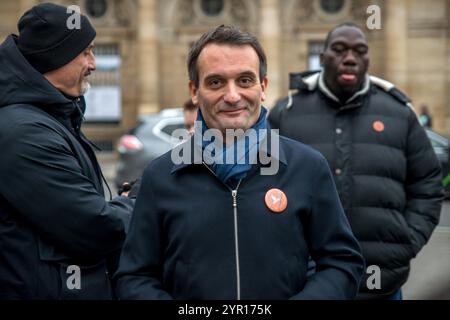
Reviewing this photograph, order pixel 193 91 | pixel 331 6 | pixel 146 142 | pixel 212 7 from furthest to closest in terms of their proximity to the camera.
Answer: pixel 212 7, pixel 331 6, pixel 146 142, pixel 193 91

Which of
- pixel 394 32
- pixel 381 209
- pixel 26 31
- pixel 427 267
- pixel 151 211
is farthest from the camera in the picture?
pixel 394 32

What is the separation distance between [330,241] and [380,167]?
174 cm

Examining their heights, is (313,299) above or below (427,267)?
above

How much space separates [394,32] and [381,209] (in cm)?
2306

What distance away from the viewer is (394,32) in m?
26.3

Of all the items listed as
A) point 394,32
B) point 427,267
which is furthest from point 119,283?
point 394,32

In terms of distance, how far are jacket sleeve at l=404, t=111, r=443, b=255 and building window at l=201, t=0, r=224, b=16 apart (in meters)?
23.9

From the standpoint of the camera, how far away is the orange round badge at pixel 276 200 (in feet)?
8.38

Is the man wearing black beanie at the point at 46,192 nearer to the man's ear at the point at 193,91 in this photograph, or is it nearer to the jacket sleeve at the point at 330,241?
the man's ear at the point at 193,91

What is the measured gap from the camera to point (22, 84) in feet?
10.9

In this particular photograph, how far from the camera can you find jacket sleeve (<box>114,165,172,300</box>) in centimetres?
261

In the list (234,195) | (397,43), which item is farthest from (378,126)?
(397,43)

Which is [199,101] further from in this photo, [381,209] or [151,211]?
[381,209]

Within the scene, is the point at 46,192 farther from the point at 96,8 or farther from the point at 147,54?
the point at 96,8
